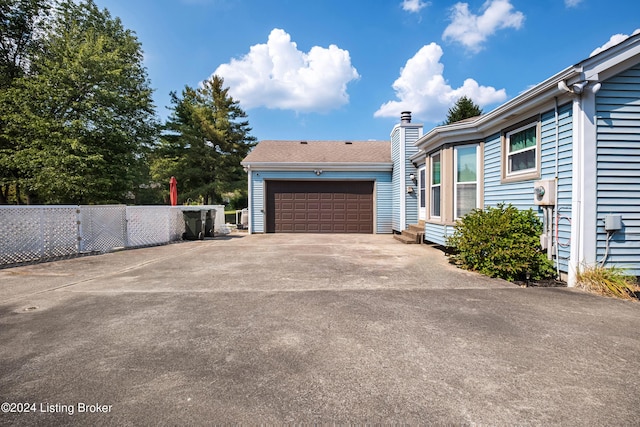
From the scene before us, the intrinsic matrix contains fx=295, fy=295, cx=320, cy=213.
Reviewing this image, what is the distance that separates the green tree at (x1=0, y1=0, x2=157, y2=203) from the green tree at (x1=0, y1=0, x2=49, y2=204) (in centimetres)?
51

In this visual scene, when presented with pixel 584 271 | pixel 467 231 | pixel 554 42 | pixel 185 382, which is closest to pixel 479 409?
pixel 185 382

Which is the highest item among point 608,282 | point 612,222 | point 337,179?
point 337,179

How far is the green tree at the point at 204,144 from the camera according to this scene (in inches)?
925

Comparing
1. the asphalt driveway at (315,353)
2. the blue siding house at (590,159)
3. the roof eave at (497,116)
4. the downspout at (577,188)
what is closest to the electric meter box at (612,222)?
the blue siding house at (590,159)

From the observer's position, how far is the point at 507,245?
16.9ft

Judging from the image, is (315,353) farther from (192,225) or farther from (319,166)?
(319,166)

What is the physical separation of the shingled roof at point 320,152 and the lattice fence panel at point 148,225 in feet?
14.0

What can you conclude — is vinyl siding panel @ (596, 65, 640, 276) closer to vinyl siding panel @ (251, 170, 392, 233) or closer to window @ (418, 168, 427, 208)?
window @ (418, 168, 427, 208)

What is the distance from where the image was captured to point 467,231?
5.82 metres

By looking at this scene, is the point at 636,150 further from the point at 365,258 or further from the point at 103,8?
the point at 103,8

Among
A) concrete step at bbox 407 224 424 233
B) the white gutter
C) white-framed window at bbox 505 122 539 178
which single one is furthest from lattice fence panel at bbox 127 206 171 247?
white-framed window at bbox 505 122 539 178

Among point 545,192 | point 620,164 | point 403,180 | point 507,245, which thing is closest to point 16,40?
point 403,180

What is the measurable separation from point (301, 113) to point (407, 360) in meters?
20.1

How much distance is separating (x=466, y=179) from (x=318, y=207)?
22.0 ft
